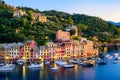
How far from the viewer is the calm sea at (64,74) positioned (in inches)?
1187

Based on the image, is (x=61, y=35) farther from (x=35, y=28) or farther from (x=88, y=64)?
(x=88, y=64)

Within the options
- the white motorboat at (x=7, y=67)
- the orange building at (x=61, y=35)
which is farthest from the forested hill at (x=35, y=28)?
the white motorboat at (x=7, y=67)

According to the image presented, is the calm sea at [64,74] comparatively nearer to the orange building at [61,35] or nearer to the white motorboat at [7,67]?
the white motorboat at [7,67]

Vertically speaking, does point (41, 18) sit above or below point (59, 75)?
above

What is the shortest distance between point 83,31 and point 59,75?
1360 inches

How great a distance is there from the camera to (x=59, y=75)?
31062 millimetres

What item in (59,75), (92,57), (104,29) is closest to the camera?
(59,75)

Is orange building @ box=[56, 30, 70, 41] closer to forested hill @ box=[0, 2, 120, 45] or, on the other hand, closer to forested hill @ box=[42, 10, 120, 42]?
forested hill @ box=[0, 2, 120, 45]

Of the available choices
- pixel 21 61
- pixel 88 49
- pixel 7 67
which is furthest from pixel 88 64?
pixel 88 49

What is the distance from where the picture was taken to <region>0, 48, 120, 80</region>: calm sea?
30.2 meters

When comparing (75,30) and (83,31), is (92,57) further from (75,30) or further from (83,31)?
(83,31)

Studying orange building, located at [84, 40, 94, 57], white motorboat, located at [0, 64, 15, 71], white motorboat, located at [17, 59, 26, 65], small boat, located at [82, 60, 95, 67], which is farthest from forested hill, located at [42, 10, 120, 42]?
white motorboat, located at [0, 64, 15, 71]

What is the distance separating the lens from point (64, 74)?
31422 millimetres

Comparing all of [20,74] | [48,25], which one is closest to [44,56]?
[20,74]
